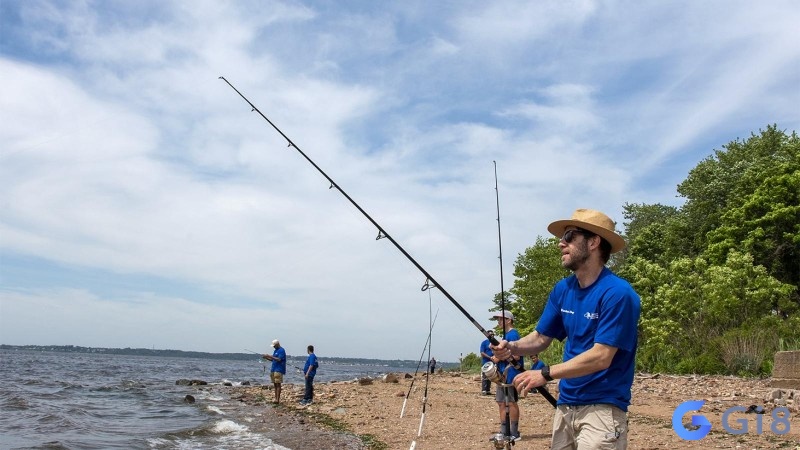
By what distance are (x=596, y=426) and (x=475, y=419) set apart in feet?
37.8

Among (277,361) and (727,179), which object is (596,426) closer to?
Answer: (277,361)

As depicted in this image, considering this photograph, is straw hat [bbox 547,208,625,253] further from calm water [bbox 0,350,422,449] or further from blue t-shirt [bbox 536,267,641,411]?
calm water [bbox 0,350,422,449]

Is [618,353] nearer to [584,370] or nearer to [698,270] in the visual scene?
[584,370]

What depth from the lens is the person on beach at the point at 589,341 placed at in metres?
3.46

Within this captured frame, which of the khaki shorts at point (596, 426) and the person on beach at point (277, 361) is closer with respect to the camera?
the khaki shorts at point (596, 426)

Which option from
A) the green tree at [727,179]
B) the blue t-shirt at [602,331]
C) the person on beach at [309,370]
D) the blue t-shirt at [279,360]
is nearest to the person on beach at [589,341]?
the blue t-shirt at [602,331]

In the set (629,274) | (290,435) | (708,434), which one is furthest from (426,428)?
(629,274)

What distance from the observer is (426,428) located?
44.1 ft

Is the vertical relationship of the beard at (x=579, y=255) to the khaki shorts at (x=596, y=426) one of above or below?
above

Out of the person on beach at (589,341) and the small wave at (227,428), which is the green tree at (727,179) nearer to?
the small wave at (227,428)

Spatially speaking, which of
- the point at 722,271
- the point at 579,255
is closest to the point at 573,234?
the point at 579,255

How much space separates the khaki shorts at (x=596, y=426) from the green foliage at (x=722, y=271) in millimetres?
18175

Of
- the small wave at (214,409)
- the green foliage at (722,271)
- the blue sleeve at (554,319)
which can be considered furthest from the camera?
the green foliage at (722,271)

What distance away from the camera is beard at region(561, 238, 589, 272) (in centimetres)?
380
